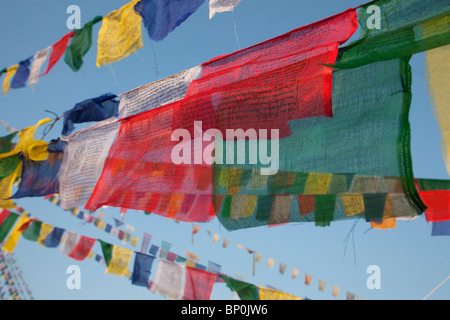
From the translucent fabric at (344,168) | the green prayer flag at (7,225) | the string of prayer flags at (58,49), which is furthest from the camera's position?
the green prayer flag at (7,225)

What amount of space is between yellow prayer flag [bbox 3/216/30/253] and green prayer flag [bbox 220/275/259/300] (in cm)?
404

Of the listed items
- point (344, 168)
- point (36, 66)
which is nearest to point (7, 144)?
point (36, 66)

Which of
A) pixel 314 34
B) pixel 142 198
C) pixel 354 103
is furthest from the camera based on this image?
pixel 142 198

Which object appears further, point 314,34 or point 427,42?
point 314,34

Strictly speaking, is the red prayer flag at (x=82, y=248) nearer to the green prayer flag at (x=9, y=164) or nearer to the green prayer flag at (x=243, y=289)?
the green prayer flag at (x=243, y=289)

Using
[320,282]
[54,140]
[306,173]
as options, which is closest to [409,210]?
[306,173]

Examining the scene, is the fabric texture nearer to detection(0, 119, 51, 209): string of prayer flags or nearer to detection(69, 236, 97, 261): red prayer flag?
detection(69, 236, 97, 261): red prayer flag

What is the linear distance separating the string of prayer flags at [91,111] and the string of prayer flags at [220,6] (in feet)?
4.67

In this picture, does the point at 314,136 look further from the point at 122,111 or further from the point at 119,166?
the point at 122,111

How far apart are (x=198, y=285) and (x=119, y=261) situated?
1.59 m

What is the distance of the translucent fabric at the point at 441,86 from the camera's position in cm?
220

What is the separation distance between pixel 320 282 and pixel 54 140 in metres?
5.49

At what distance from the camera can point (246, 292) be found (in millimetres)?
6469

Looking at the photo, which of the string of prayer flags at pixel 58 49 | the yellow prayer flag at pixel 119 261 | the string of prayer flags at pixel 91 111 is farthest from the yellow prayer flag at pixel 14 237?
the string of prayer flags at pixel 91 111
